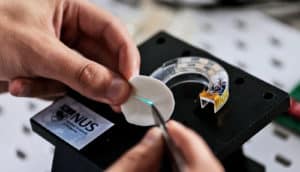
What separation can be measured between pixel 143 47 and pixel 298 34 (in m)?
0.26

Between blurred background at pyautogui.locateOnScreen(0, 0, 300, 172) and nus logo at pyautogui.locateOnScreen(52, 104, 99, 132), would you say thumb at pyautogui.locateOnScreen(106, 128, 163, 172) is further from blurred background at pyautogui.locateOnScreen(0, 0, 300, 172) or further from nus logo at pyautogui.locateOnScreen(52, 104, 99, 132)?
blurred background at pyautogui.locateOnScreen(0, 0, 300, 172)

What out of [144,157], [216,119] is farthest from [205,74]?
[144,157]

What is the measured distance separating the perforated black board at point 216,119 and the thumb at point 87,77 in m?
0.03

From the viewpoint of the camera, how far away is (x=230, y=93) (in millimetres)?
592

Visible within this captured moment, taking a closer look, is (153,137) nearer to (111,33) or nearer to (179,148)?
(179,148)

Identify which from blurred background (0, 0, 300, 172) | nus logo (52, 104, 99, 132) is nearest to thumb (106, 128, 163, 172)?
nus logo (52, 104, 99, 132)

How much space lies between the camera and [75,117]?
1.93ft

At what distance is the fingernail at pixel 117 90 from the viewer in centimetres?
55

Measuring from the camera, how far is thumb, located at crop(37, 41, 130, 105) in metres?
0.55

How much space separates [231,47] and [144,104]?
0.29m

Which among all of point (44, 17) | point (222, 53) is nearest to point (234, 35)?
point (222, 53)

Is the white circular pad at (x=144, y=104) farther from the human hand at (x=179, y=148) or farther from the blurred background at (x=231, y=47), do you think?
Answer: the blurred background at (x=231, y=47)

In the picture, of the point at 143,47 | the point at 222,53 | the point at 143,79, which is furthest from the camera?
the point at 222,53

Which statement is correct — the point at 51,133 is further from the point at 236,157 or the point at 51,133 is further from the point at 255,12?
the point at 255,12
